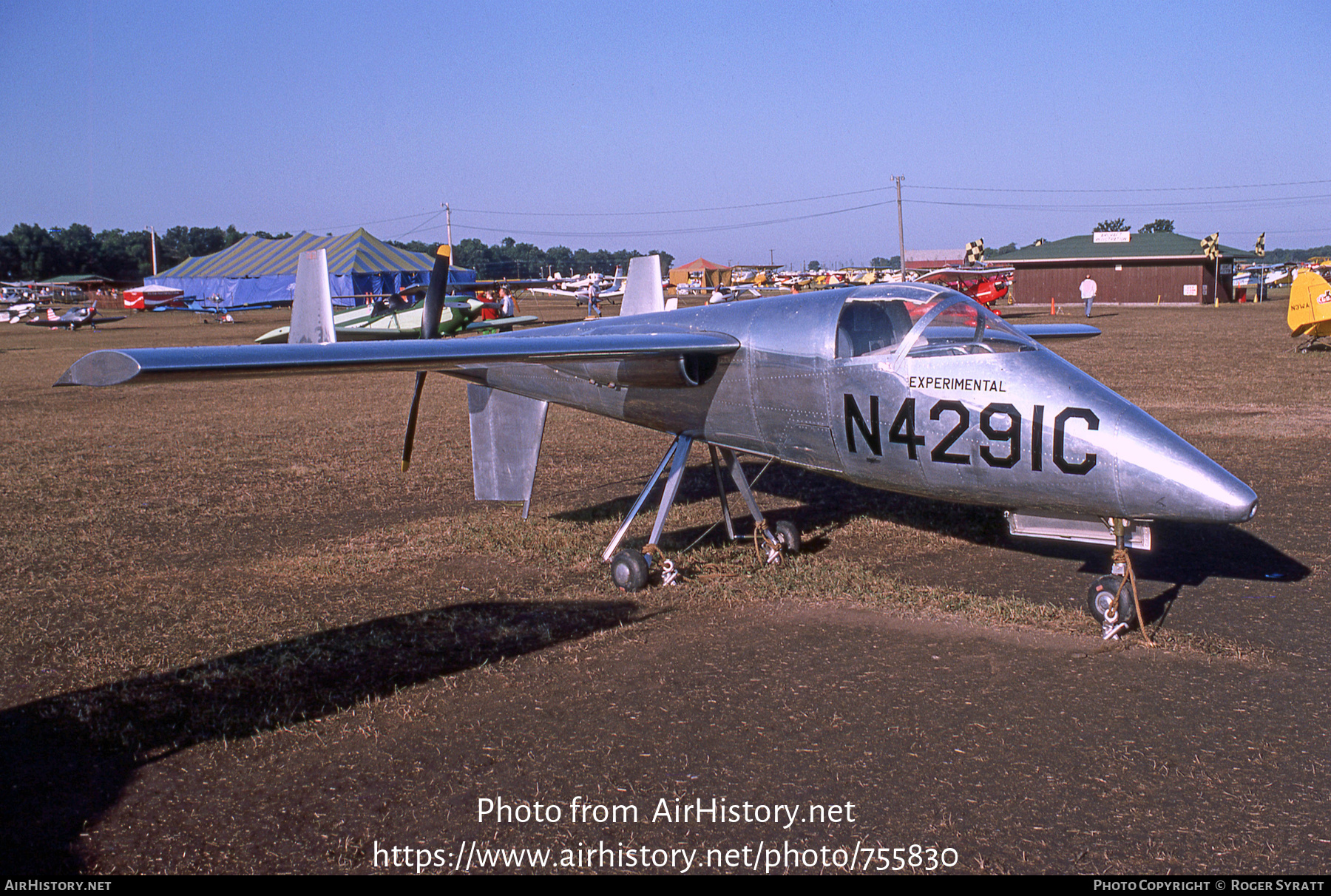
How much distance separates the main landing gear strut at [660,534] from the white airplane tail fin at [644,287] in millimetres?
2583

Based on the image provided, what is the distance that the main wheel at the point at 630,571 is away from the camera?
25.5ft

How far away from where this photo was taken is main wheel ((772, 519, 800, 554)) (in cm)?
894

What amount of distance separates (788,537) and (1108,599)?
10.2 ft

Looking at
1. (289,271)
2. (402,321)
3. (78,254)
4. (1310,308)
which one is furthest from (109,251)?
(1310,308)

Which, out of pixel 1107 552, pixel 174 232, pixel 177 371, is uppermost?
pixel 174 232

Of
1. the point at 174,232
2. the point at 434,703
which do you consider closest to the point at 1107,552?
the point at 434,703

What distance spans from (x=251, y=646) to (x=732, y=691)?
354 centimetres

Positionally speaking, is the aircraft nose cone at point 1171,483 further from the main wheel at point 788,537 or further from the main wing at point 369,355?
the main wheel at point 788,537

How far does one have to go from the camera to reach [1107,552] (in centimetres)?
858

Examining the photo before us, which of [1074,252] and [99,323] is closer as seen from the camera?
[99,323]

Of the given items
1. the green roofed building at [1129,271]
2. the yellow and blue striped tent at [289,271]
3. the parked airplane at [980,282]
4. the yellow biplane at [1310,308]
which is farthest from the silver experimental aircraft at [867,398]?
the green roofed building at [1129,271]

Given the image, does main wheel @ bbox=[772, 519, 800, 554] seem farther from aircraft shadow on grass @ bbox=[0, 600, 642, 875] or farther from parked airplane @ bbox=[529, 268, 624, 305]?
parked airplane @ bbox=[529, 268, 624, 305]

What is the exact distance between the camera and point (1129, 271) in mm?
66312

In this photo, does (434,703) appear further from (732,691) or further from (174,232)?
(174,232)
